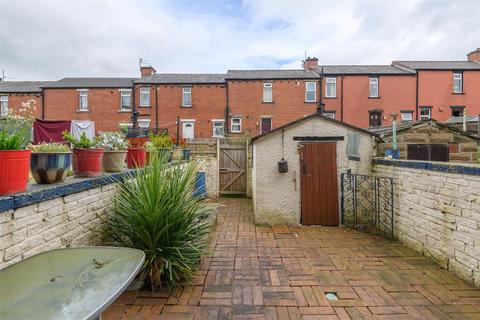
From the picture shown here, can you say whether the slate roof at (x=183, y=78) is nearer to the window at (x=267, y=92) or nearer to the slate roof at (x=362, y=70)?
the window at (x=267, y=92)

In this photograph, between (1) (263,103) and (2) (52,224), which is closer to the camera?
(2) (52,224)

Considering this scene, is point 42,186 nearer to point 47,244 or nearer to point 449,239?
point 47,244

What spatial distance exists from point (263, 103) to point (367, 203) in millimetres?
14315

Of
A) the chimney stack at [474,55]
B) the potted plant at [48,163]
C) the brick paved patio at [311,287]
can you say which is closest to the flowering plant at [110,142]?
the potted plant at [48,163]

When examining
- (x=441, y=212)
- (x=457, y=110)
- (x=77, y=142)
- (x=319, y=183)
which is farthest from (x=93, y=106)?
(x=457, y=110)

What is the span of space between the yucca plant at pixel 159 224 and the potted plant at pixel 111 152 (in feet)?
1.70

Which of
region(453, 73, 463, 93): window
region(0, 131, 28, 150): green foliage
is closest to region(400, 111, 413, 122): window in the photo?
region(453, 73, 463, 93): window

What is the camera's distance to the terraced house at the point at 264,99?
19.3 metres

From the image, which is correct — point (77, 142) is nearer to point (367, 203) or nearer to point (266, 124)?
point (367, 203)

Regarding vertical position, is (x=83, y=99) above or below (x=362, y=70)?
below

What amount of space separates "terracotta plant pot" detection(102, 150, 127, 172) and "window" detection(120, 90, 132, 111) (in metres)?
17.5

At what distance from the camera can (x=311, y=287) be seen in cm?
320

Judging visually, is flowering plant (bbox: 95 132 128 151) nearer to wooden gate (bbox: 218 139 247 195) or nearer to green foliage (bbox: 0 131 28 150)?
green foliage (bbox: 0 131 28 150)


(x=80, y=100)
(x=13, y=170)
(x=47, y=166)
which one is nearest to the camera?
(x=13, y=170)
